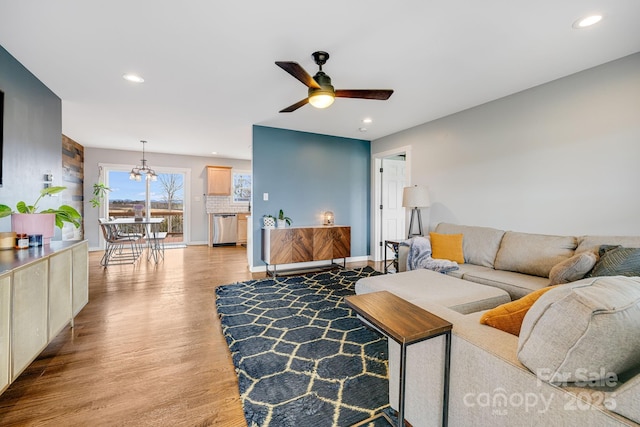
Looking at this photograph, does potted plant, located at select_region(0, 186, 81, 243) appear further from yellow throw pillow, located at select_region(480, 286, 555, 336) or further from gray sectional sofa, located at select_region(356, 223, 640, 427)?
yellow throw pillow, located at select_region(480, 286, 555, 336)

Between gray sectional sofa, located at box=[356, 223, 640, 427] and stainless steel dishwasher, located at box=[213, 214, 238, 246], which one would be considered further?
stainless steel dishwasher, located at box=[213, 214, 238, 246]

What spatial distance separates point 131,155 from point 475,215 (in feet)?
25.2

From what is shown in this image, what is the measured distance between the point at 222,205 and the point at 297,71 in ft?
20.8

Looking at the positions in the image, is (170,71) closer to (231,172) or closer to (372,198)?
(372,198)

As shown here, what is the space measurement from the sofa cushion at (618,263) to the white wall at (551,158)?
0.73 metres

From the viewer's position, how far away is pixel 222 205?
25.5 feet

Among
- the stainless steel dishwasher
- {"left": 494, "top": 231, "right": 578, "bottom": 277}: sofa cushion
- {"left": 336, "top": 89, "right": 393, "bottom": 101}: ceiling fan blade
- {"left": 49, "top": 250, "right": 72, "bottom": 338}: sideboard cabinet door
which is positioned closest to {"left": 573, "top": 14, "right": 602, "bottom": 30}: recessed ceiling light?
{"left": 336, "top": 89, "right": 393, "bottom": 101}: ceiling fan blade

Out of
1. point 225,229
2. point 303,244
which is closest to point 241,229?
point 225,229

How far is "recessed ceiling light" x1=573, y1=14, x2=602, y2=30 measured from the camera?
1.92 meters

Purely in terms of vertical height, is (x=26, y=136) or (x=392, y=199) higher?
(x=26, y=136)

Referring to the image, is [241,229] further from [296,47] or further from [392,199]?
[296,47]

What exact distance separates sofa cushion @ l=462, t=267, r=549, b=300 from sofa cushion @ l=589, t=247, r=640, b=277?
42 cm

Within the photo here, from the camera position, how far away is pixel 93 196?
21.2 ft

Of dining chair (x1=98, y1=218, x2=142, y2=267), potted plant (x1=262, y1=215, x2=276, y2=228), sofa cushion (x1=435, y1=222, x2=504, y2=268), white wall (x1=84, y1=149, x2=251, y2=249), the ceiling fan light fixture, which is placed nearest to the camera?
the ceiling fan light fixture
